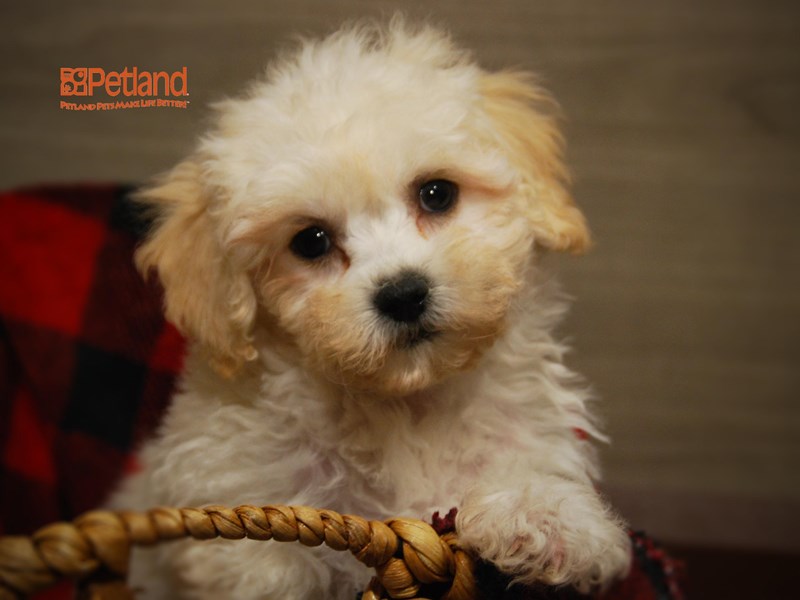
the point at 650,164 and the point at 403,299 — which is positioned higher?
the point at 650,164

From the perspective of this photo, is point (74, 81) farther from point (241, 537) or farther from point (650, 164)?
point (650, 164)

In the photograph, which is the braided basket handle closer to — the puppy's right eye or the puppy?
the puppy

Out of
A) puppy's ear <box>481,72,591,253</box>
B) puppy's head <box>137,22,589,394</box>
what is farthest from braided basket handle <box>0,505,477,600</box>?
puppy's ear <box>481,72,591,253</box>

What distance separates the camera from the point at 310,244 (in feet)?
5.03

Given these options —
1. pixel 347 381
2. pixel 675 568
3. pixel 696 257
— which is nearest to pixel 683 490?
pixel 696 257

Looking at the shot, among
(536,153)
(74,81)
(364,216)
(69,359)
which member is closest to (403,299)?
(364,216)

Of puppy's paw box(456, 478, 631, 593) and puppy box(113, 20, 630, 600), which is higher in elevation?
puppy box(113, 20, 630, 600)

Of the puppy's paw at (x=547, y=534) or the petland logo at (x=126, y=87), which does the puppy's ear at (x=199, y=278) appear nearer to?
the petland logo at (x=126, y=87)

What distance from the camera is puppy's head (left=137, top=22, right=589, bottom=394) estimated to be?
140 centimetres

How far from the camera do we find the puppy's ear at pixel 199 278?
5.18 ft

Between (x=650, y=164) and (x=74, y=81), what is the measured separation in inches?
70.8

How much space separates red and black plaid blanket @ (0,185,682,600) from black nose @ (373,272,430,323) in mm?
1084

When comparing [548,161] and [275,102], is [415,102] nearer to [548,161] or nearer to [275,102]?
[275,102]

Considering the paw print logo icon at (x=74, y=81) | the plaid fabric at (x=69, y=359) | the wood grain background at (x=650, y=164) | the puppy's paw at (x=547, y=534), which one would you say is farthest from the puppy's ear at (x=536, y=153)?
the plaid fabric at (x=69, y=359)
